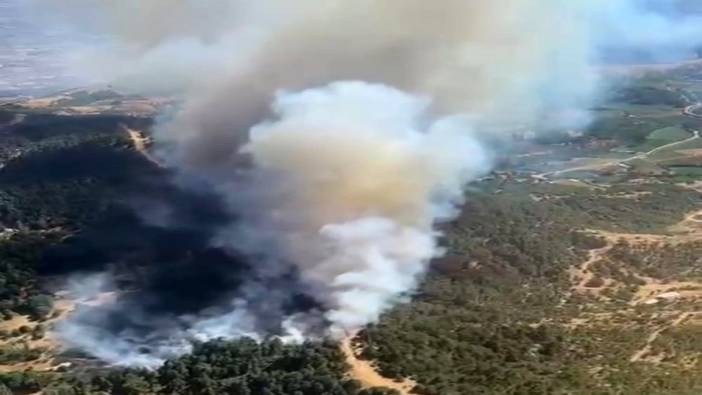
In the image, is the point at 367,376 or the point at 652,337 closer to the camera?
the point at 367,376

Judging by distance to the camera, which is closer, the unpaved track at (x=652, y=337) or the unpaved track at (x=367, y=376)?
the unpaved track at (x=367, y=376)

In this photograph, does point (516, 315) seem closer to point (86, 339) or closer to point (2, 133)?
point (86, 339)

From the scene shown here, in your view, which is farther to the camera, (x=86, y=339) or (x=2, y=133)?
(x=2, y=133)

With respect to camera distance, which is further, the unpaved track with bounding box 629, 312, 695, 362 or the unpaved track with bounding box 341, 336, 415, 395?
the unpaved track with bounding box 629, 312, 695, 362

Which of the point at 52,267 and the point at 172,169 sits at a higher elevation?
the point at 172,169

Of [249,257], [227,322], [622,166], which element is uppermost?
[622,166]

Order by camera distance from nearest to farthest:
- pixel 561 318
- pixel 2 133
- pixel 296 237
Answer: pixel 561 318 → pixel 296 237 → pixel 2 133

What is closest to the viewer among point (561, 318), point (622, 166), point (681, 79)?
point (561, 318)

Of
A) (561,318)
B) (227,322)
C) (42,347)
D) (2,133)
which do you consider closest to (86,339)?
(42,347)
